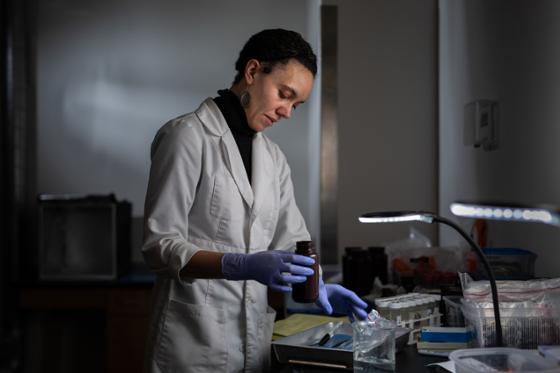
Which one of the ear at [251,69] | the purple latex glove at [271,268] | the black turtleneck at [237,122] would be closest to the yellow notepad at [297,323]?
the purple latex glove at [271,268]

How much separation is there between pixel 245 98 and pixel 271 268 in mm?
595

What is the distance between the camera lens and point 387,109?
3.02 meters

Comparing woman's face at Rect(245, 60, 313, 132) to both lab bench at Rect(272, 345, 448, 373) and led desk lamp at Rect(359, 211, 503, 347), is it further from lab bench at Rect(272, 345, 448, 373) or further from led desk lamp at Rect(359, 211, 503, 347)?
lab bench at Rect(272, 345, 448, 373)

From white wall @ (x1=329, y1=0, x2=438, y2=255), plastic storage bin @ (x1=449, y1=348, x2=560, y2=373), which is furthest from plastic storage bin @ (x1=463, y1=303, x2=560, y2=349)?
white wall @ (x1=329, y1=0, x2=438, y2=255)

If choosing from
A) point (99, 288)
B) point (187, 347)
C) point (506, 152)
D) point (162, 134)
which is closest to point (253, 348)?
point (187, 347)

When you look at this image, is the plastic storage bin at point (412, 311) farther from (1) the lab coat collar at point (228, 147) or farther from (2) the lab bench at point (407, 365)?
(1) the lab coat collar at point (228, 147)

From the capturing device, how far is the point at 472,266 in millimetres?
1975

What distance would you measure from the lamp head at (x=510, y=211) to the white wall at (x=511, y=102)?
Result: 2.63 ft

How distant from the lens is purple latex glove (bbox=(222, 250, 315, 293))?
4.70 ft

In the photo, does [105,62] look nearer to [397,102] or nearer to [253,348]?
[397,102]

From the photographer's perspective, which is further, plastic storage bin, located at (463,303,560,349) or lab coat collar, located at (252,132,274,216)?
lab coat collar, located at (252,132,274,216)

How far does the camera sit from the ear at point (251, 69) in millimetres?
1758

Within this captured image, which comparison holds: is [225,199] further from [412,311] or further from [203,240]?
[412,311]

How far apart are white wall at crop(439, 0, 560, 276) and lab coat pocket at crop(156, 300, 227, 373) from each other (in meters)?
1.00
